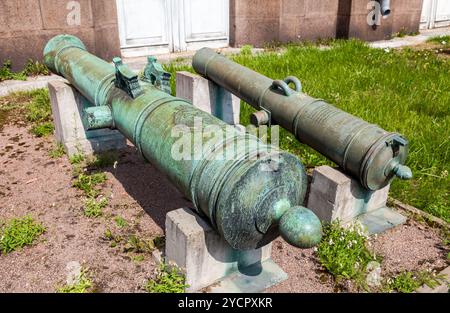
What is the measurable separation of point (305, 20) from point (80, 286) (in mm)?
10289

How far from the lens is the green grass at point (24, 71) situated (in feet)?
26.7

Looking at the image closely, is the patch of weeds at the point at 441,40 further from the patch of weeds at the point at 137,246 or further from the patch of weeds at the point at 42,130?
the patch of weeds at the point at 137,246

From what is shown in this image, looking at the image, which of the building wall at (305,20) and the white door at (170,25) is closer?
the white door at (170,25)

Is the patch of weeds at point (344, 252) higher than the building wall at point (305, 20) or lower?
lower

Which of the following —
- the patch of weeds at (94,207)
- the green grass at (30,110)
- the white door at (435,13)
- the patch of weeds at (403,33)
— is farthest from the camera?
the white door at (435,13)

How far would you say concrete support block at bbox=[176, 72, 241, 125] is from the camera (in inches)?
233

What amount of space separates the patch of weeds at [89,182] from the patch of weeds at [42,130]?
1.50 meters

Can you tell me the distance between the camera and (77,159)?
5.12 meters

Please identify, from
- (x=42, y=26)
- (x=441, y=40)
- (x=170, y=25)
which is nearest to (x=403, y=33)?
(x=441, y=40)

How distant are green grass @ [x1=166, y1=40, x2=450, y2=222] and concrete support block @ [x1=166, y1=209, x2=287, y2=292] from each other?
2086 mm

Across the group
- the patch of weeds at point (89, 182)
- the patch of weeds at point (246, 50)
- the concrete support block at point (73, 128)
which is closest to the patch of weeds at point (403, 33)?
the patch of weeds at point (246, 50)

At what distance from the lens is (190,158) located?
2840mm

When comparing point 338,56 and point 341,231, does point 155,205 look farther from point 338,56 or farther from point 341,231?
point 338,56

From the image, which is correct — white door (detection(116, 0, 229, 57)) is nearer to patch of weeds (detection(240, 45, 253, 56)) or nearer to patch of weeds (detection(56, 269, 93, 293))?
patch of weeds (detection(240, 45, 253, 56))
